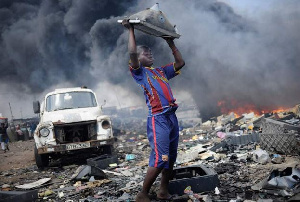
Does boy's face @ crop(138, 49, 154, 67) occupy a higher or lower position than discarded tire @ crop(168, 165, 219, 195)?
higher

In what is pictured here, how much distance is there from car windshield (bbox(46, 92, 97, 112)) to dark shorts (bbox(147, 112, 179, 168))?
17.3 ft

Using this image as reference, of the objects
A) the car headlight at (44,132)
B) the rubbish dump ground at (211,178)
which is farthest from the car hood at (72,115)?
the rubbish dump ground at (211,178)

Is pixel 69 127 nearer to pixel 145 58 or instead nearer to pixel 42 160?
pixel 42 160

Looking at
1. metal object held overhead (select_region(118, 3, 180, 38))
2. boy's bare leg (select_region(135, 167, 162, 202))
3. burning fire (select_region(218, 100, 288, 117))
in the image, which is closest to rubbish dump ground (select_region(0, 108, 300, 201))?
boy's bare leg (select_region(135, 167, 162, 202))

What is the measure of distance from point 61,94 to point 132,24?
5.59 m

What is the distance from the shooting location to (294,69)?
15516mm

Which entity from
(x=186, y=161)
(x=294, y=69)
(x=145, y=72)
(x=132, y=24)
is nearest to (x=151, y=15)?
(x=132, y=24)

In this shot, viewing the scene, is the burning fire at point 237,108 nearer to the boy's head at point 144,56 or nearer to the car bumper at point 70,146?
the car bumper at point 70,146

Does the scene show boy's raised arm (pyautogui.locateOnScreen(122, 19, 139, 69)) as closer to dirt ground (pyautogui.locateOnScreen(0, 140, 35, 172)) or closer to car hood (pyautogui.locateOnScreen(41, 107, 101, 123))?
car hood (pyautogui.locateOnScreen(41, 107, 101, 123))

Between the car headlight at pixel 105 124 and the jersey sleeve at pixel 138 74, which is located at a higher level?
the jersey sleeve at pixel 138 74

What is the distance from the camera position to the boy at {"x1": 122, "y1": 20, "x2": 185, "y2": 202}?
2686mm

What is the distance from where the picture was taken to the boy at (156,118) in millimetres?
2686

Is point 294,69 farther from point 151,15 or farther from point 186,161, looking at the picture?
point 151,15

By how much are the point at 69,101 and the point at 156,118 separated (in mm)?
5481
